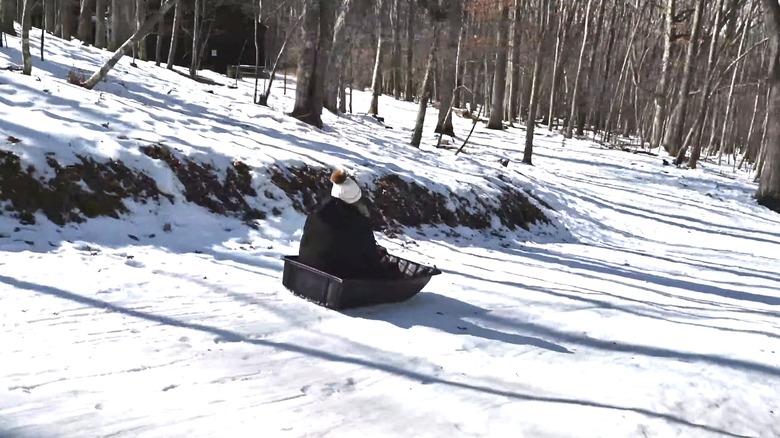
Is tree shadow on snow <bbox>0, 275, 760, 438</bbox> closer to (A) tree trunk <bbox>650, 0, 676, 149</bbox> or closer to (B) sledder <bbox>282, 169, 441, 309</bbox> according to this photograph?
(B) sledder <bbox>282, 169, 441, 309</bbox>

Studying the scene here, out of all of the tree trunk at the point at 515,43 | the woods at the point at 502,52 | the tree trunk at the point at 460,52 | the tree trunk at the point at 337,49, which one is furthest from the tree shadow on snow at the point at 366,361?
the tree trunk at the point at 515,43

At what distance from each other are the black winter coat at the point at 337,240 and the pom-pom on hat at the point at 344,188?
0.20ft

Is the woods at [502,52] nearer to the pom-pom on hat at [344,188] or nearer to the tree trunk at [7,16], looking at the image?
the tree trunk at [7,16]

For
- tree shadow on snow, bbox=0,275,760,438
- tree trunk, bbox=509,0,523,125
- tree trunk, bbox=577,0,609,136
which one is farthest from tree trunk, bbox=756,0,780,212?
tree shadow on snow, bbox=0,275,760,438

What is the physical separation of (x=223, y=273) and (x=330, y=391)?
2.80 m

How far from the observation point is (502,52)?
2795 cm

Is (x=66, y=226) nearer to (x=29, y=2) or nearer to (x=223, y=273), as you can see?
(x=223, y=273)

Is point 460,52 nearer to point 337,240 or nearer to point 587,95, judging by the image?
Result: point 587,95

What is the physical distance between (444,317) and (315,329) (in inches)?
Answer: 56.6

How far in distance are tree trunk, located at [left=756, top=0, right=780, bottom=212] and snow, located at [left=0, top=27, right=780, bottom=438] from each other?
9.77m

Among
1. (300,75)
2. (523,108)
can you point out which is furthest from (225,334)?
(523,108)

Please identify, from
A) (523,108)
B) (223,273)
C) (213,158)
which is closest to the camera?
(223,273)

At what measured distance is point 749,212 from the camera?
18906mm

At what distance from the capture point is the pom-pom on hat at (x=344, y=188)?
5934 millimetres
